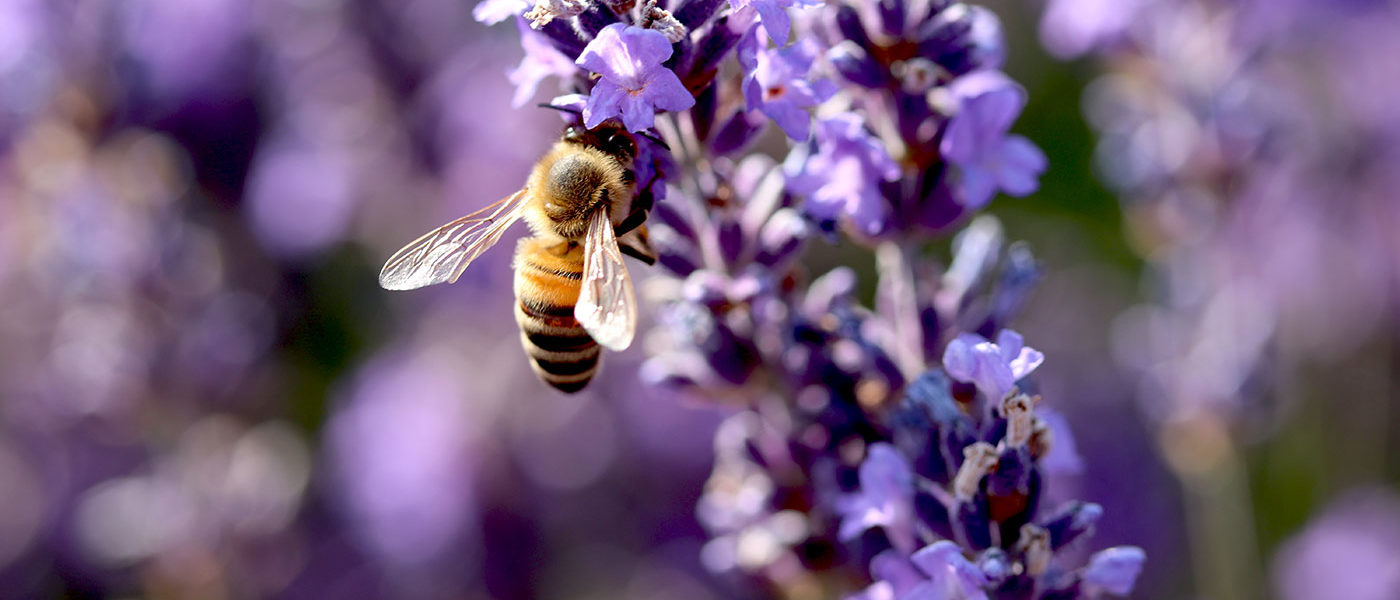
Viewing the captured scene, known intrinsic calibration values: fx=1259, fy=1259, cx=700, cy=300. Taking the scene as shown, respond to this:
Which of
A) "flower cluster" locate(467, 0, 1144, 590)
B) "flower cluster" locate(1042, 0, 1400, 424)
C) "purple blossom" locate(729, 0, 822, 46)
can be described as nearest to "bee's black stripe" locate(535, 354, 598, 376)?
"flower cluster" locate(467, 0, 1144, 590)

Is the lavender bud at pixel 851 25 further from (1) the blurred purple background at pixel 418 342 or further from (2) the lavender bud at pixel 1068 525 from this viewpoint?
(1) the blurred purple background at pixel 418 342

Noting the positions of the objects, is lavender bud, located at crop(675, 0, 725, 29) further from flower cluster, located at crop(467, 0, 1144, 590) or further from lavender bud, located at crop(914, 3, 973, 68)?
lavender bud, located at crop(914, 3, 973, 68)

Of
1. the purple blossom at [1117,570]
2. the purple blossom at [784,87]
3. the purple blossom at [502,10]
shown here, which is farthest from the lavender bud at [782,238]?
the purple blossom at [1117,570]

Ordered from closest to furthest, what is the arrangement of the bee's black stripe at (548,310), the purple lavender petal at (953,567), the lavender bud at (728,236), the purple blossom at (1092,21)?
the purple lavender petal at (953,567) → the lavender bud at (728,236) → the bee's black stripe at (548,310) → the purple blossom at (1092,21)

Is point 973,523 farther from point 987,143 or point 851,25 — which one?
point 851,25

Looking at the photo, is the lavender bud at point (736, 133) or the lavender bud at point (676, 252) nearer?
the lavender bud at point (736, 133)

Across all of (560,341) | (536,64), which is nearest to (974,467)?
(560,341)

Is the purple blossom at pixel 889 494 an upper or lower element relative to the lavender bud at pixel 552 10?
lower
